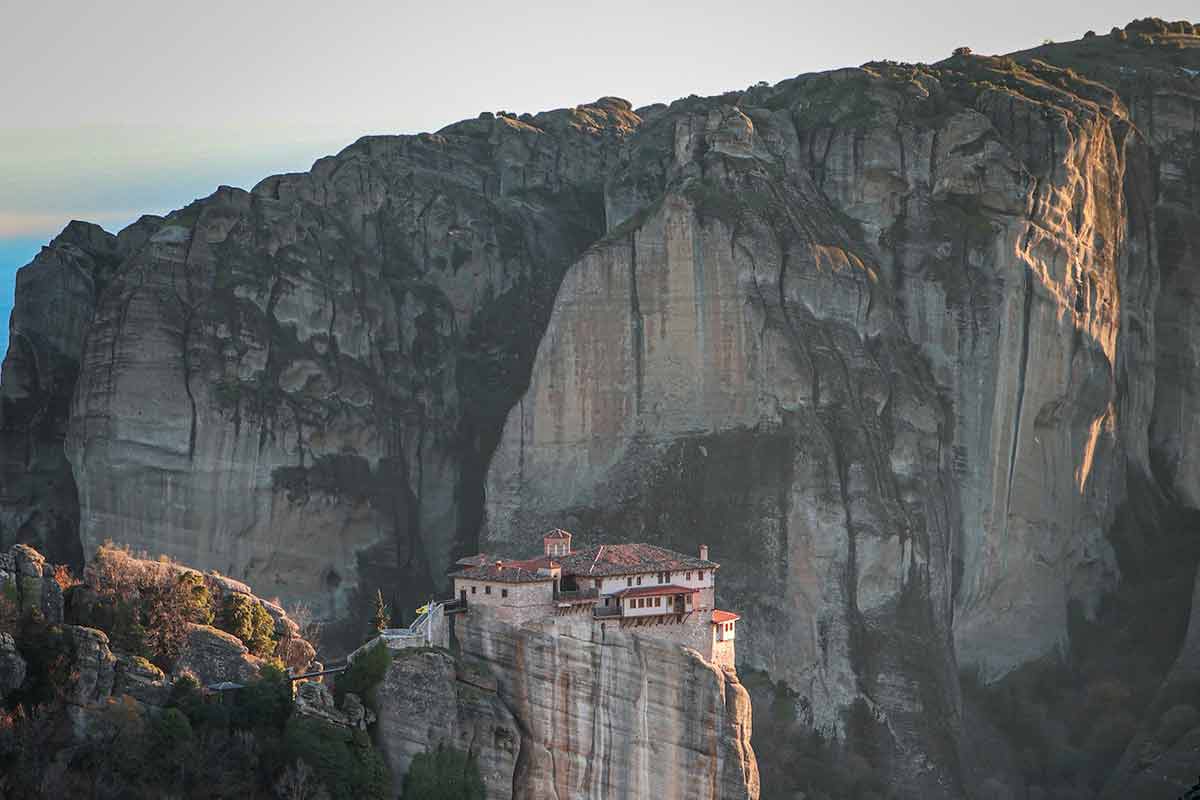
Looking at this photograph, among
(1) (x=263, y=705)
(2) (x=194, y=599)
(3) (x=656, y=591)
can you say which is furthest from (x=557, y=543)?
(1) (x=263, y=705)

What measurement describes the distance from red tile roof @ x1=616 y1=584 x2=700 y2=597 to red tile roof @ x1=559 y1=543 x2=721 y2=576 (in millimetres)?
583

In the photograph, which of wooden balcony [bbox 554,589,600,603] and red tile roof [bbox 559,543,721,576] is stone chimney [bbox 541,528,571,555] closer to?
red tile roof [bbox 559,543,721,576]

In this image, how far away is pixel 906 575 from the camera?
129625mm

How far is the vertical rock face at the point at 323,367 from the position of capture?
5261 inches

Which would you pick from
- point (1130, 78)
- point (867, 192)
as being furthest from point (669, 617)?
point (1130, 78)

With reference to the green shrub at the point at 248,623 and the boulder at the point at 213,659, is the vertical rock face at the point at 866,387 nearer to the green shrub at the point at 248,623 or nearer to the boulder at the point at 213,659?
the green shrub at the point at 248,623

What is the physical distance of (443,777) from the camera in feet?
333

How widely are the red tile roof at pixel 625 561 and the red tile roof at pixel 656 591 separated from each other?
1.91ft

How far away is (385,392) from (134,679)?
41.7 metres

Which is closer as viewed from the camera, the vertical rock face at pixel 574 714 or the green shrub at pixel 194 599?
the vertical rock face at pixel 574 714

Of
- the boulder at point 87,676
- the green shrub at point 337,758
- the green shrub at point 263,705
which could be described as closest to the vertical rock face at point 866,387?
the green shrub at point 337,758

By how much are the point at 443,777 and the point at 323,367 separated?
38.3 metres

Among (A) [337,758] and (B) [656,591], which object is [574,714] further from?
(A) [337,758]

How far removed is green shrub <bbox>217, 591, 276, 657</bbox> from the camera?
104812 mm
